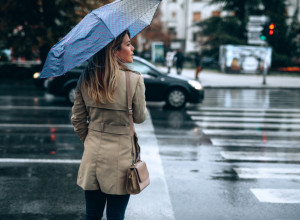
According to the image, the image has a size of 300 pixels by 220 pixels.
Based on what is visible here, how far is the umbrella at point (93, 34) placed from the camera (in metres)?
2.63

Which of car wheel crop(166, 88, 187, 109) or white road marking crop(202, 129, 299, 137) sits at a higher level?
car wheel crop(166, 88, 187, 109)

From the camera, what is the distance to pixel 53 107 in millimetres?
12508

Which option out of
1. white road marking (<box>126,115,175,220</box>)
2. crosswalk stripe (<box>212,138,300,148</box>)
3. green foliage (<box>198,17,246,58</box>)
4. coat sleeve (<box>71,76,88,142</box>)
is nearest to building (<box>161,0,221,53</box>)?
green foliage (<box>198,17,246,58</box>)

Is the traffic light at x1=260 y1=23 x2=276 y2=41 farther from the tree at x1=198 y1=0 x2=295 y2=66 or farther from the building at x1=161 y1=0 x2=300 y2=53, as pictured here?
the building at x1=161 y1=0 x2=300 y2=53

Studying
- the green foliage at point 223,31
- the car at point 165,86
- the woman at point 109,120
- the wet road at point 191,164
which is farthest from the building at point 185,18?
the woman at point 109,120

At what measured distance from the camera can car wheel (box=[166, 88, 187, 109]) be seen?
12461mm

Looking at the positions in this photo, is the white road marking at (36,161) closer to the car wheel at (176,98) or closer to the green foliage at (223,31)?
the car wheel at (176,98)

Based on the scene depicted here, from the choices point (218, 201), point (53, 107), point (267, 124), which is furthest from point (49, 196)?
point (53, 107)

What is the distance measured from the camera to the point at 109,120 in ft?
8.77

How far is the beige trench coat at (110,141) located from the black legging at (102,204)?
0.08 m

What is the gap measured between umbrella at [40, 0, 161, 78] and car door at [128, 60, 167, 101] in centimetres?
940

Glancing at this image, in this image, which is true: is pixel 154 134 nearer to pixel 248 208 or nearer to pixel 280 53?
pixel 248 208

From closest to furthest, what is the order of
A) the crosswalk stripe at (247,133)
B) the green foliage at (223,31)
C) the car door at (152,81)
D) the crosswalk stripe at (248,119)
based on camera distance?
the crosswalk stripe at (247,133) < the crosswalk stripe at (248,119) < the car door at (152,81) < the green foliage at (223,31)

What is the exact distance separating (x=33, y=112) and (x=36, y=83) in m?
7.37
